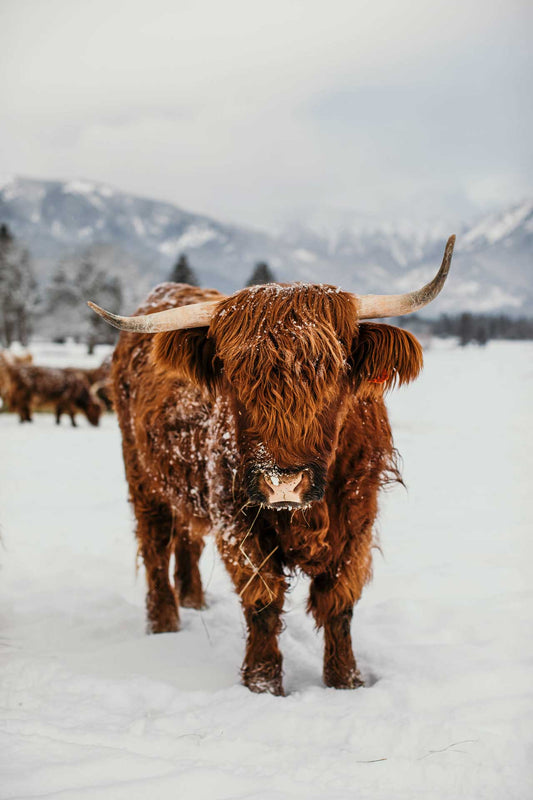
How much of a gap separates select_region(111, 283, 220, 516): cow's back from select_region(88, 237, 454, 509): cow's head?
407 millimetres

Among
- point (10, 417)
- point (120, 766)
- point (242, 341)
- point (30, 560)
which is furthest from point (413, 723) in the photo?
point (10, 417)

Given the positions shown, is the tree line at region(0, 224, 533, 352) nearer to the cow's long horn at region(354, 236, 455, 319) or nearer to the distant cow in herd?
the distant cow in herd

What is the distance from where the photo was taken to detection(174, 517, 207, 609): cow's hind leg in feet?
14.7

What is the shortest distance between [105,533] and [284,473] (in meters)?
4.37

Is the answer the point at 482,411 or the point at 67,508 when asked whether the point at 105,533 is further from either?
the point at 482,411

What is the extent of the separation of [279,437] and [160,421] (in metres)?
1.44

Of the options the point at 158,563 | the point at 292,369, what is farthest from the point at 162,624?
the point at 292,369

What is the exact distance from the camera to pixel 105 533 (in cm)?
596

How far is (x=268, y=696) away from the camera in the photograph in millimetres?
2887

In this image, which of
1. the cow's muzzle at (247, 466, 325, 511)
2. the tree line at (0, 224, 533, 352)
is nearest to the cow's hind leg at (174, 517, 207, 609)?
the cow's muzzle at (247, 466, 325, 511)

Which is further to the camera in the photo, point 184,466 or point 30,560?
point 30,560

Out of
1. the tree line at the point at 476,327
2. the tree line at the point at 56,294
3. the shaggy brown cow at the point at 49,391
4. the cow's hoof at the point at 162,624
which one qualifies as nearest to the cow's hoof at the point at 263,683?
the cow's hoof at the point at 162,624

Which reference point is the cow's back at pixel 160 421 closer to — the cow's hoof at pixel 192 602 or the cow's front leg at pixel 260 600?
the cow's front leg at pixel 260 600

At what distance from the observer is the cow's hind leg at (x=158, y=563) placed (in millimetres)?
4000
